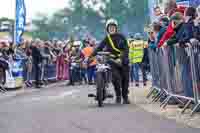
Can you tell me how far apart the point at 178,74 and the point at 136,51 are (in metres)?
11.7

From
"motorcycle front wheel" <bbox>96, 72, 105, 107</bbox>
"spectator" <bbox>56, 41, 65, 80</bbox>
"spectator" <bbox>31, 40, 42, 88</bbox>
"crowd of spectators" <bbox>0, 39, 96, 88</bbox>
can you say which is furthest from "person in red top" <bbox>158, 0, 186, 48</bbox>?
"spectator" <bbox>56, 41, 65, 80</bbox>

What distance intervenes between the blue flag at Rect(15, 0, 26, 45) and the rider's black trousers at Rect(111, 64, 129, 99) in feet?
42.2

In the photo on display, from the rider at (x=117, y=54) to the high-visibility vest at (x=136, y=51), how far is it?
29.0 feet

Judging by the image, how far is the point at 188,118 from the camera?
38.1 ft

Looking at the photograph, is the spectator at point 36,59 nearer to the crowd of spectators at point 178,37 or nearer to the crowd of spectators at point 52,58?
the crowd of spectators at point 52,58

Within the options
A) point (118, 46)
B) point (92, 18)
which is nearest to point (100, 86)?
point (118, 46)

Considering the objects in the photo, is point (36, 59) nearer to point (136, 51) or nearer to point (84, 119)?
point (136, 51)

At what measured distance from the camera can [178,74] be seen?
13.2 metres

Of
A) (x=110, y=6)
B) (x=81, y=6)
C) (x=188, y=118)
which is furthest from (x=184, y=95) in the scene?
(x=81, y=6)

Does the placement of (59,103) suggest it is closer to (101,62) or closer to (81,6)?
(101,62)

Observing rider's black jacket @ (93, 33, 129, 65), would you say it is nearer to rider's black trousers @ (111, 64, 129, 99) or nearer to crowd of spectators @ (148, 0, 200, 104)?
rider's black trousers @ (111, 64, 129, 99)

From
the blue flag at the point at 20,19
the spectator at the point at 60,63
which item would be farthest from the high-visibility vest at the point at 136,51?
the spectator at the point at 60,63

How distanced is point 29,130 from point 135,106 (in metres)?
4.73

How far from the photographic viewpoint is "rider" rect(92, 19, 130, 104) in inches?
615
